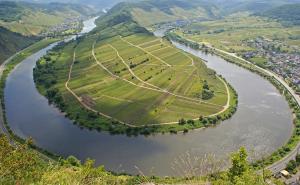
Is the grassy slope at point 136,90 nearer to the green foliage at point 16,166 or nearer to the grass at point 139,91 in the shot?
the grass at point 139,91

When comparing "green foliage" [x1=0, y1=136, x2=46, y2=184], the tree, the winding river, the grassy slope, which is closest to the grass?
the grassy slope

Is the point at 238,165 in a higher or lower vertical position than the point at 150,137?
higher

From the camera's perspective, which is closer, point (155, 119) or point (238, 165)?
point (238, 165)

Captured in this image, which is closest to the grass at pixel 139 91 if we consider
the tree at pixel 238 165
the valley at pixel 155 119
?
the valley at pixel 155 119

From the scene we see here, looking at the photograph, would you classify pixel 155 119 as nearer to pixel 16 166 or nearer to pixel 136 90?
pixel 136 90

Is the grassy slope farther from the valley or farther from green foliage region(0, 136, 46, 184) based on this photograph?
green foliage region(0, 136, 46, 184)

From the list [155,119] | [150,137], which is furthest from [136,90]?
[150,137]
